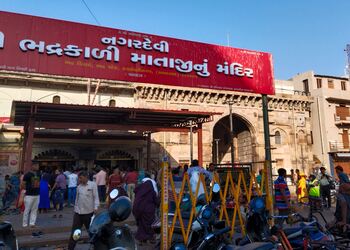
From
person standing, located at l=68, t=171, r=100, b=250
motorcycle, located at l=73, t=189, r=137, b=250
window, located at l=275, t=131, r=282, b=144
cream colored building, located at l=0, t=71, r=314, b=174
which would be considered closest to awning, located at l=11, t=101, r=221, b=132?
cream colored building, located at l=0, t=71, r=314, b=174

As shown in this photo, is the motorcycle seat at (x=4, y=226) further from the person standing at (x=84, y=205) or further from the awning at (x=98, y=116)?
the awning at (x=98, y=116)

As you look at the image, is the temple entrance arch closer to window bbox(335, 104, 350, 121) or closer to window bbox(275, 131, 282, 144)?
window bbox(275, 131, 282, 144)

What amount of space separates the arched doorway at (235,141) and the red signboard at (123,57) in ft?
56.8

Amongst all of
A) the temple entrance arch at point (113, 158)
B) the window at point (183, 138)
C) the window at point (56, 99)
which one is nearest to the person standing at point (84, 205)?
the temple entrance arch at point (113, 158)

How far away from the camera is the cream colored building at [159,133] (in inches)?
756

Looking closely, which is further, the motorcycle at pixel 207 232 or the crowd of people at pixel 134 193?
the crowd of people at pixel 134 193

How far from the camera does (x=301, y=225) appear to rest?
16.9 feet

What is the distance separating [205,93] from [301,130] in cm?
1041

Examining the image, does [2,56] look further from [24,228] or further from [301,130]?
[301,130]

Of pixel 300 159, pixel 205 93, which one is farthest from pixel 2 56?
pixel 300 159

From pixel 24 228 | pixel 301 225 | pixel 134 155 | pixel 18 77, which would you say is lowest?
pixel 24 228

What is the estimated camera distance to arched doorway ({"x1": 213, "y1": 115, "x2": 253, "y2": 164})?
27.5 metres

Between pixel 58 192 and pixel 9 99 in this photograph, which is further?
pixel 9 99

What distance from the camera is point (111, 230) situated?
367cm
